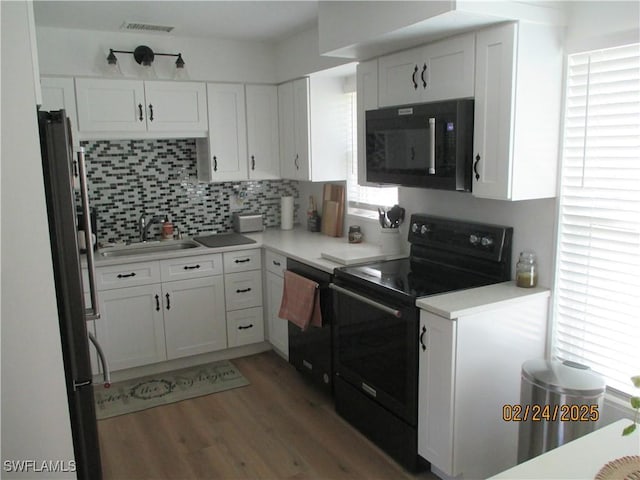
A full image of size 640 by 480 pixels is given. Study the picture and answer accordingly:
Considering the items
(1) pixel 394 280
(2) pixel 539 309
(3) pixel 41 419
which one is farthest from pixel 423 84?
(3) pixel 41 419

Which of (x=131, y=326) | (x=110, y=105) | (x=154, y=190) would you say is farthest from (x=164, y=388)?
(x=110, y=105)

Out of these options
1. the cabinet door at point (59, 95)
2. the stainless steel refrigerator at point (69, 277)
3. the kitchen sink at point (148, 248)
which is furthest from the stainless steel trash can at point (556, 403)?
the cabinet door at point (59, 95)

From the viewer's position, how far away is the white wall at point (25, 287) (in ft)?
5.76

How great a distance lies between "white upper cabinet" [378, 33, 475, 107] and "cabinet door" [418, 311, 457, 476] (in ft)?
3.51

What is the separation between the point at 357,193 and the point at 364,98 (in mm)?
979

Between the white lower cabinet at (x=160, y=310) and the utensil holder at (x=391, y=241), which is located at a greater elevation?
the utensil holder at (x=391, y=241)

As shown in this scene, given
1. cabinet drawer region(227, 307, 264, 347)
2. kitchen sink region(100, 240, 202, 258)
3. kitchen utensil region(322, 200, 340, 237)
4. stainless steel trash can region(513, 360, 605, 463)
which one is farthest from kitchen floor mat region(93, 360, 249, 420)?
stainless steel trash can region(513, 360, 605, 463)

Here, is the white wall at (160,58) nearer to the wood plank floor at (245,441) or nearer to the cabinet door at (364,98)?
the cabinet door at (364,98)

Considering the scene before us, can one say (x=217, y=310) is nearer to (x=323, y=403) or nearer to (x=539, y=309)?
(x=323, y=403)

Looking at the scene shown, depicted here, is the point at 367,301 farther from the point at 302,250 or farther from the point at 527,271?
the point at 302,250

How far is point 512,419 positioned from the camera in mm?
2502

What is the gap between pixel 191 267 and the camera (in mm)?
3781

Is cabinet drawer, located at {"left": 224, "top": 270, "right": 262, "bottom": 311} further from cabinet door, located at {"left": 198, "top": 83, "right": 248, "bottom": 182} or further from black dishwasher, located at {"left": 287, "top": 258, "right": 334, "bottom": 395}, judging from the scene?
cabinet door, located at {"left": 198, "top": 83, "right": 248, "bottom": 182}
